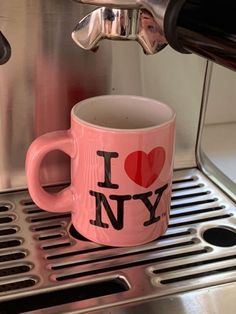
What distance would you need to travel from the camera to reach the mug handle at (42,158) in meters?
0.41

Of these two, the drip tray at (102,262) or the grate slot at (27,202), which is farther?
the grate slot at (27,202)

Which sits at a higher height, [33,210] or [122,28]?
[122,28]

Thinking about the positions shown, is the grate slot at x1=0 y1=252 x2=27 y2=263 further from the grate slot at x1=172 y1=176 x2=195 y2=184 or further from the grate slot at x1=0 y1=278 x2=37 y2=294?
the grate slot at x1=172 y1=176 x2=195 y2=184

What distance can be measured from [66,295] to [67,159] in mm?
153

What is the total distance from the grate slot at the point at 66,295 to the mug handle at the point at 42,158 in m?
0.07

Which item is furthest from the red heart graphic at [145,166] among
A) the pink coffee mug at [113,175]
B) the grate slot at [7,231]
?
the grate slot at [7,231]

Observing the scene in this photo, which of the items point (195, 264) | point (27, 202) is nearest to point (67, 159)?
point (27, 202)

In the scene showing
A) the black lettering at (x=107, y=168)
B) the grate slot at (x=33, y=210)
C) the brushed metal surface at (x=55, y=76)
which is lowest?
the grate slot at (x=33, y=210)

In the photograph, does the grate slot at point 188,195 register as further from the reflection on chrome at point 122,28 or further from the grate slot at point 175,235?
the reflection on chrome at point 122,28

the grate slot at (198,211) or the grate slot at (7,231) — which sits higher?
the grate slot at (198,211)

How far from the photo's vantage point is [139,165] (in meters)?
Answer: 0.39

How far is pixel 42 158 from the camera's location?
0.42m

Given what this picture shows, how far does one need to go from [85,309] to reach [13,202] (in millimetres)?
145

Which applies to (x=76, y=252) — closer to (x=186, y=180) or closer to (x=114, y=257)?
(x=114, y=257)
